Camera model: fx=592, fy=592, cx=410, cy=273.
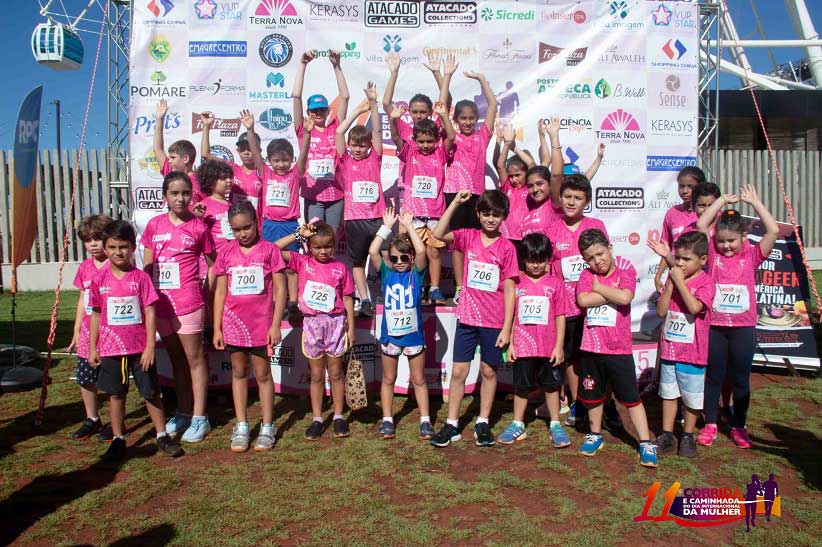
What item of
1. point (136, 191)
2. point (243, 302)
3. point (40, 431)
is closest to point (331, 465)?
point (243, 302)

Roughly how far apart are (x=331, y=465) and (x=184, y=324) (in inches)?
61.7

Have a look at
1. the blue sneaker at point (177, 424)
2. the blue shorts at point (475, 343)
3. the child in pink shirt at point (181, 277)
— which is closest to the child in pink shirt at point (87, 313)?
the child in pink shirt at point (181, 277)

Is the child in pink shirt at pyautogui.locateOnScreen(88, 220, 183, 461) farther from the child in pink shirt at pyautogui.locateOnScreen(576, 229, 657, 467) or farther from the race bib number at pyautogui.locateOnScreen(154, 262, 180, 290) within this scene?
the child in pink shirt at pyautogui.locateOnScreen(576, 229, 657, 467)

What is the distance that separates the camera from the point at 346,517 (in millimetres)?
3234

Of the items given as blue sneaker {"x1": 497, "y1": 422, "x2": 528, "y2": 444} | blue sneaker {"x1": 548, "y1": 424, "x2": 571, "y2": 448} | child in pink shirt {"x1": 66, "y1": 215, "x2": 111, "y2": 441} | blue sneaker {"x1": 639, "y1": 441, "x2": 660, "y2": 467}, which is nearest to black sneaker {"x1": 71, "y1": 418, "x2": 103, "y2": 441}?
child in pink shirt {"x1": 66, "y1": 215, "x2": 111, "y2": 441}

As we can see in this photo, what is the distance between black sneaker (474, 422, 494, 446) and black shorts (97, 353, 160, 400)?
7.61ft

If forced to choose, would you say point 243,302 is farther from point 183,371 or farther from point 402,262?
point 402,262

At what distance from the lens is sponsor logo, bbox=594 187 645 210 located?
6.74 metres

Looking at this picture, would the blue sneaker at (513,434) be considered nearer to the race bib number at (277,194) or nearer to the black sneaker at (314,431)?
the black sneaker at (314,431)

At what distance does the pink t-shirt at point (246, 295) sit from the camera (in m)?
4.35

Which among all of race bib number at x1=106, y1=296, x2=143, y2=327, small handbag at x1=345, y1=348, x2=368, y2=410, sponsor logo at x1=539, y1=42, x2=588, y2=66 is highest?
sponsor logo at x1=539, y1=42, x2=588, y2=66

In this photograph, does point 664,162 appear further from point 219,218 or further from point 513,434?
point 219,218

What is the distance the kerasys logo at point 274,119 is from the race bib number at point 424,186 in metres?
1.87

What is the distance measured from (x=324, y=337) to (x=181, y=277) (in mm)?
1168
